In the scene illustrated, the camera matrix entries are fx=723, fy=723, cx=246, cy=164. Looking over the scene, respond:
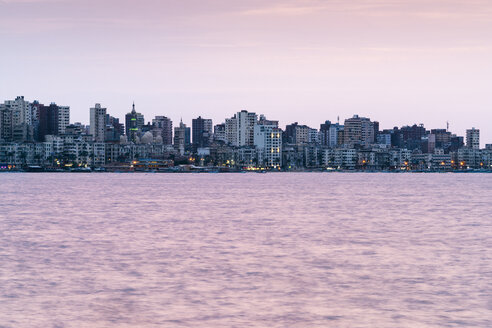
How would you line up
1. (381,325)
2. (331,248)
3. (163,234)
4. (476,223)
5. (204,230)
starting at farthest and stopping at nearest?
(476,223), (204,230), (163,234), (331,248), (381,325)

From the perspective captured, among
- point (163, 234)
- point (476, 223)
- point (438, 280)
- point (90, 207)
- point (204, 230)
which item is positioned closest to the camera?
point (438, 280)

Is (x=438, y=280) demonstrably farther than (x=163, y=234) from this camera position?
No

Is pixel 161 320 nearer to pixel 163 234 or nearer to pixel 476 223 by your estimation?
pixel 163 234

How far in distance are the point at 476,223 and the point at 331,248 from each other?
24588mm

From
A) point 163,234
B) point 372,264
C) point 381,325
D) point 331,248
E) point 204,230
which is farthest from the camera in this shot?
point 204,230

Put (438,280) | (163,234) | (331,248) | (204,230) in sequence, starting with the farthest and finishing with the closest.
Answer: (204,230) → (163,234) → (331,248) → (438,280)

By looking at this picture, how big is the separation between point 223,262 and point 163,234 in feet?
49.6

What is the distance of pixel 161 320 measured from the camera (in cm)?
2200

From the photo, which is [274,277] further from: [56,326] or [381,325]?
[56,326]

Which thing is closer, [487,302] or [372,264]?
[487,302]

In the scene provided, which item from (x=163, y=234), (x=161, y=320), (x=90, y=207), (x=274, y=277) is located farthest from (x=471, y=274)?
(x=90, y=207)

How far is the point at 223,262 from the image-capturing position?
34.8 metres

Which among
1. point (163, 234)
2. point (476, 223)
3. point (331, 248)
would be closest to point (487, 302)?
point (331, 248)

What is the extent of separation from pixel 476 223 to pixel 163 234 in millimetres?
27495
